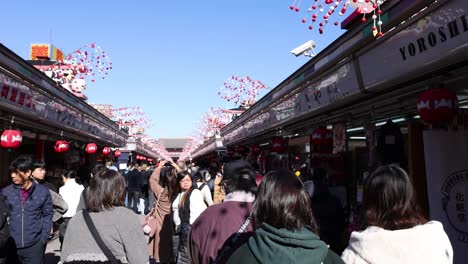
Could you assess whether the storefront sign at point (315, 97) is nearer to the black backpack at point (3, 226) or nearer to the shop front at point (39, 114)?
the black backpack at point (3, 226)

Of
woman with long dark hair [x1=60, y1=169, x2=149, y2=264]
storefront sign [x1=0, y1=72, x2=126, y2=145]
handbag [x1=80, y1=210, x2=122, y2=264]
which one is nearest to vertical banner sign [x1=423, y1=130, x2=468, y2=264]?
woman with long dark hair [x1=60, y1=169, x2=149, y2=264]

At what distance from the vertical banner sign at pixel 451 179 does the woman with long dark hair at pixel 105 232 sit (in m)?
2.62

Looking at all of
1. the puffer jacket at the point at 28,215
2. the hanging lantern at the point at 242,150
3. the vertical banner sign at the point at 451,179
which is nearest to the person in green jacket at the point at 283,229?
the vertical banner sign at the point at 451,179

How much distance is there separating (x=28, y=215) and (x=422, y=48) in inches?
178

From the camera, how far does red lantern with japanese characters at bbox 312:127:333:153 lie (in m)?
7.55

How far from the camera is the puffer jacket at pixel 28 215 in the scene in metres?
4.97

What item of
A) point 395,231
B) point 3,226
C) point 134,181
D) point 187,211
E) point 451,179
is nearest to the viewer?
point 395,231

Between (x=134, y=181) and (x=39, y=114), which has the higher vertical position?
(x=39, y=114)

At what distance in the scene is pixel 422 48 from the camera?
351 centimetres

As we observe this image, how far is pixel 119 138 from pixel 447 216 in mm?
19131

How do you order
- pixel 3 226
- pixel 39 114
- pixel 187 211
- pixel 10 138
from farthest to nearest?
pixel 39 114 < pixel 10 138 < pixel 187 211 < pixel 3 226

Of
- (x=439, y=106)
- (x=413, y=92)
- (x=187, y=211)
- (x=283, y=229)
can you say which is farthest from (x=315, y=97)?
(x=283, y=229)

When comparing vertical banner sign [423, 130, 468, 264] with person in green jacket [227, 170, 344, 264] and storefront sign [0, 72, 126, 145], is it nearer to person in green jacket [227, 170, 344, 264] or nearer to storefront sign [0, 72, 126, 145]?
person in green jacket [227, 170, 344, 264]

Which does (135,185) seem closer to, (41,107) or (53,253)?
(53,253)
